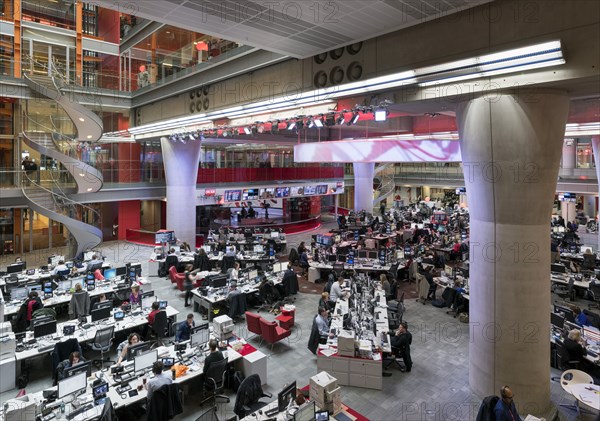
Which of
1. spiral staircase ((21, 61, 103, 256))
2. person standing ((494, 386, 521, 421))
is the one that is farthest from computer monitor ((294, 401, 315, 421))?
spiral staircase ((21, 61, 103, 256))

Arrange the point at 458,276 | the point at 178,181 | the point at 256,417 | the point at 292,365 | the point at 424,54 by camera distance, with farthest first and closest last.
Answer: the point at 178,181, the point at 458,276, the point at 292,365, the point at 424,54, the point at 256,417

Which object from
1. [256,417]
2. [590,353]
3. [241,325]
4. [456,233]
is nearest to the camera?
[256,417]

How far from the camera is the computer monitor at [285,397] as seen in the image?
5926mm

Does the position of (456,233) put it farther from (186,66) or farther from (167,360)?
(167,360)

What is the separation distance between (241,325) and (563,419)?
766 cm

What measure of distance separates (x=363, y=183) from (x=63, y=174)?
772 inches

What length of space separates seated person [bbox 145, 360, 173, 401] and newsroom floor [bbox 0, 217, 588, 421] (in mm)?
914

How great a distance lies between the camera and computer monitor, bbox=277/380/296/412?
593 cm

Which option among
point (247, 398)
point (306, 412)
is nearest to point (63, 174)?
point (247, 398)

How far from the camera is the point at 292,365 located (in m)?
8.83

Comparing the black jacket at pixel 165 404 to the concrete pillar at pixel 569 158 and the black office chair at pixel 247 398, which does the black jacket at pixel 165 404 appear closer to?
the black office chair at pixel 247 398

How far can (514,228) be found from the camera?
664cm

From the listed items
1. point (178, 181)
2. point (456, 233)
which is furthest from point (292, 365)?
point (456, 233)

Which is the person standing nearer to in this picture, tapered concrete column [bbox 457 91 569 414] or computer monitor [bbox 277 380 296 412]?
tapered concrete column [bbox 457 91 569 414]
